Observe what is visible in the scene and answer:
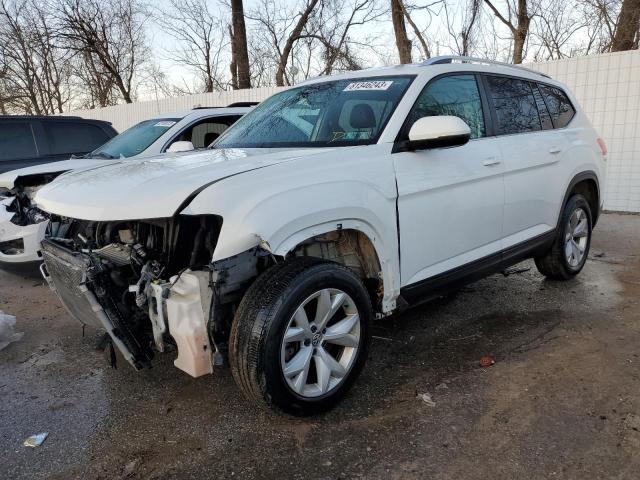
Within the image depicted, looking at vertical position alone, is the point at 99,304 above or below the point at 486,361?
above

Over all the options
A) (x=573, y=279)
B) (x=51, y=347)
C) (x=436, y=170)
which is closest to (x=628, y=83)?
(x=573, y=279)

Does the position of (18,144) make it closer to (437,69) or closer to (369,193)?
(437,69)

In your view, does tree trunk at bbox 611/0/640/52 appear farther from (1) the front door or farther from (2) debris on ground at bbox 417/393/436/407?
(2) debris on ground at bbox 417/393/436/407

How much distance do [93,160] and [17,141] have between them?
213 cm

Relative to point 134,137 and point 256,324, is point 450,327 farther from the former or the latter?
point 134,137

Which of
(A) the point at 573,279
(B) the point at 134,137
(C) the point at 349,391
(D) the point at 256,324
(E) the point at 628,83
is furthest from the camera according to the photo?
(E) the point at 628,83

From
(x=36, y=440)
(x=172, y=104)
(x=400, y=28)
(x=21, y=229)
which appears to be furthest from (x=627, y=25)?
(x=36, y=440)

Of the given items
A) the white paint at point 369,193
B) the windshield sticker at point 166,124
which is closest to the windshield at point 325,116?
the white paint at point 369,193

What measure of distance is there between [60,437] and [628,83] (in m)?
8.50

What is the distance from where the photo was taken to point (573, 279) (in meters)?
4.94

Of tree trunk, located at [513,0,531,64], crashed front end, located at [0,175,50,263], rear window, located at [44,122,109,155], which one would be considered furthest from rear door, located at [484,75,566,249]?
tree trunk, located at [513,0,531,64]

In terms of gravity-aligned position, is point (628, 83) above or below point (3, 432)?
above

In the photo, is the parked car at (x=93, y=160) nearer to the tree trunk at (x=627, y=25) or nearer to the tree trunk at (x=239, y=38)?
the tree trunk at (x=627, y=25)

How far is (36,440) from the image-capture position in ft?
8.54
